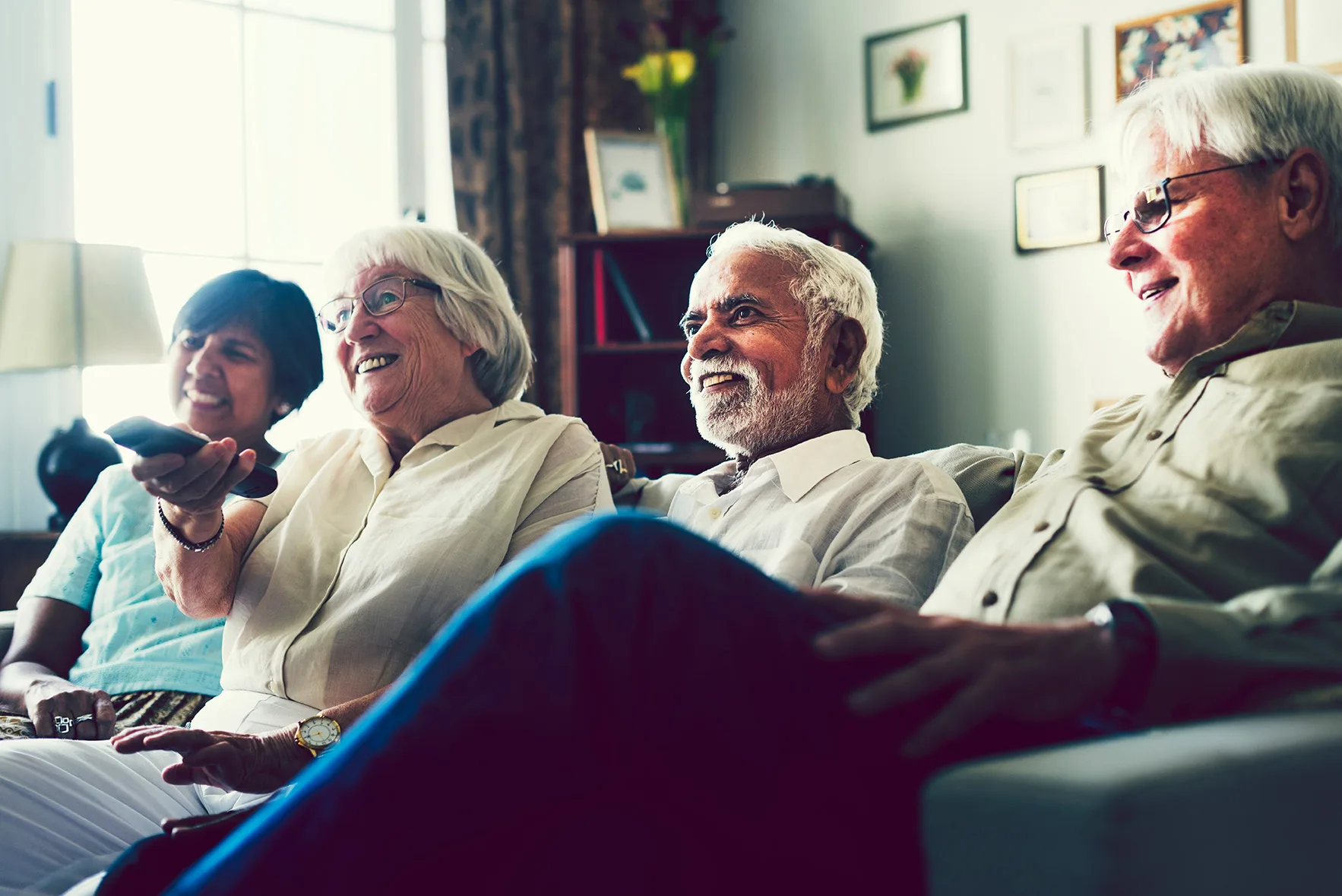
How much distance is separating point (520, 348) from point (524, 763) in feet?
4.24

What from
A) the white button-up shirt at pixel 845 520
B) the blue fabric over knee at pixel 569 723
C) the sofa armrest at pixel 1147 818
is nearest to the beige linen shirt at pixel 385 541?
the white button-up shirt at pixel 845 520

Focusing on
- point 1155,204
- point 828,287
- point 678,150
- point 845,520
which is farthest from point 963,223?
point 845,520

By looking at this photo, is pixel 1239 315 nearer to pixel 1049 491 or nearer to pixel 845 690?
pixel 1049 491

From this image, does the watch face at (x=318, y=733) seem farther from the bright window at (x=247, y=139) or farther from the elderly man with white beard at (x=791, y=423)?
the bright window at (x=247, y=139)

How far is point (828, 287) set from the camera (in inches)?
67.0

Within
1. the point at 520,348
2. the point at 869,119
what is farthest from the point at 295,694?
the point at 869,119

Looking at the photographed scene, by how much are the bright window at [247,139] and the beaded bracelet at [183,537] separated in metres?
1.75

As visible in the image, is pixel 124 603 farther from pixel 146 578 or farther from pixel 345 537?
pixel 345 537

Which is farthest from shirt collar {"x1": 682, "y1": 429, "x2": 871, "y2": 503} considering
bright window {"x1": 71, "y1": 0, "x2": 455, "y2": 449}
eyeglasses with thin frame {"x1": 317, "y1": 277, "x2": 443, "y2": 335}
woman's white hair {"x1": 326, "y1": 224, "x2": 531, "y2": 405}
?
bright window {"x1": 71, "y1": 0, "x2": 455, "y2": 449}

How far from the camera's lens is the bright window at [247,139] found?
130 inches

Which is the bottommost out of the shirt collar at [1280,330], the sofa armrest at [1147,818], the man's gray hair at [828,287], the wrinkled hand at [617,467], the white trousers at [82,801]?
the white trousers at [82,801]

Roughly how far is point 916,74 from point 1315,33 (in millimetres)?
1155

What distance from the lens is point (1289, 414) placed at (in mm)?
1100

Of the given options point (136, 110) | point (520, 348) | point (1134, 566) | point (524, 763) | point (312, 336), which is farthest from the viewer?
point (136, 110)
